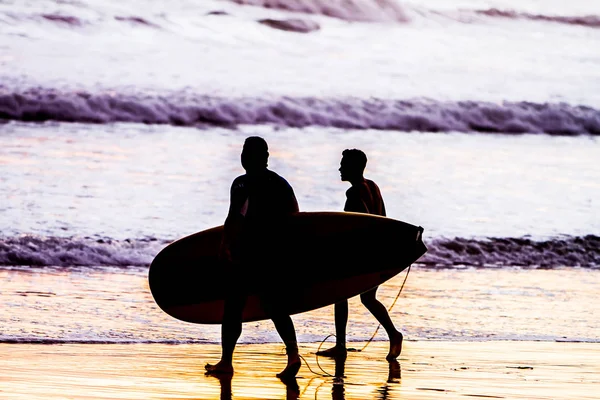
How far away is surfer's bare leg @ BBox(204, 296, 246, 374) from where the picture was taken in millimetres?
6242

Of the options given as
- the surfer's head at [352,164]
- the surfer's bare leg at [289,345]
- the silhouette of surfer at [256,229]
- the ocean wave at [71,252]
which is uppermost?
the surfer's head at [352,164]

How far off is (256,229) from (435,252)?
35.1 ft

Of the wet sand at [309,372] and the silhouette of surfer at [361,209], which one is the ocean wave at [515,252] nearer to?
the wet sand at [309,372]

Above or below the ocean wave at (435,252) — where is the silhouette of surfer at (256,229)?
above

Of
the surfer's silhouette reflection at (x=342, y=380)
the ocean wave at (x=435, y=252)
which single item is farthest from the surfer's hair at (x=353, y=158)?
the ocean wave at (x=435, y=252)

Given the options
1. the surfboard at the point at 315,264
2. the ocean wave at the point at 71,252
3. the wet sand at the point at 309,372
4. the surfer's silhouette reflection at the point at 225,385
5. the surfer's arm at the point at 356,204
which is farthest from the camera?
the ocean wave at the point at 71,252

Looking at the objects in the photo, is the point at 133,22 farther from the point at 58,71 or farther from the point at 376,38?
the point at 376,38

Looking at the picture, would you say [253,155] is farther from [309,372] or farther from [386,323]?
[386,323]

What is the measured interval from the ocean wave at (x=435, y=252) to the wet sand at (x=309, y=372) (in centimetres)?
701

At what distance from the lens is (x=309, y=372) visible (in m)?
6.57

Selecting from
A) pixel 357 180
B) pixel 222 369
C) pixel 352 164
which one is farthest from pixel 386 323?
pixel 222 369

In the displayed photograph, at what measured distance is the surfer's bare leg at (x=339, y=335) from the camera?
722cm

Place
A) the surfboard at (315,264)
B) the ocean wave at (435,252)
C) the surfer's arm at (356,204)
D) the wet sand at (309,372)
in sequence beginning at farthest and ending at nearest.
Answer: the ocean wave at (435,252)
the surfer's arm at (356,204)
the surfboard at (315,264)
the wet sand at (309,372)

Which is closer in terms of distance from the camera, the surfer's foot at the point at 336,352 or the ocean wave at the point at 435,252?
the surfer's foot at the point at 336,352
